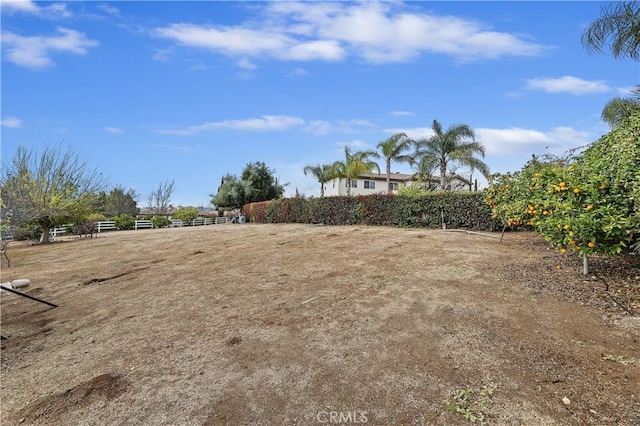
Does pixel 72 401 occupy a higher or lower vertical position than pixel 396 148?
lower

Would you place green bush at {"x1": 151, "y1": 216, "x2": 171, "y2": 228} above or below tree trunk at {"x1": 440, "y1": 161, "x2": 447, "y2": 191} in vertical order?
below

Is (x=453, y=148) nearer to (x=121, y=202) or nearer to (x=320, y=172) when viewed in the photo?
(x=320, y=172)

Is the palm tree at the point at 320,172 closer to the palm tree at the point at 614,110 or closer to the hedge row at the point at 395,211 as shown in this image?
the hedge row at the point at 395,211

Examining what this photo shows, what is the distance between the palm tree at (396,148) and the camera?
27.8 meters

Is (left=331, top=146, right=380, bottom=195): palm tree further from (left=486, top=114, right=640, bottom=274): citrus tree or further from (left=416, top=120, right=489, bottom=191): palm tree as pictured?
(left=486, top=114, right=640, bottom=274): citrus tree

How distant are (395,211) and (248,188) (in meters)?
24.0

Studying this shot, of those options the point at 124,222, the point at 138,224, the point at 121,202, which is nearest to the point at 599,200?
the point at 124,222

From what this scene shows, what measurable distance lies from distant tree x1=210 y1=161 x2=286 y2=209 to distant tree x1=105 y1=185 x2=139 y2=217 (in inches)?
536

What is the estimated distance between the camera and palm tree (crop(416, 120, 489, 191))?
2353cm

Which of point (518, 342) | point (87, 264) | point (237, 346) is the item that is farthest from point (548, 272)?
point (87, 264)

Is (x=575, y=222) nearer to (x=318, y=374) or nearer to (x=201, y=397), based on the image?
(x=318, y=374)

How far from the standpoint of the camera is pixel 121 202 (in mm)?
42031

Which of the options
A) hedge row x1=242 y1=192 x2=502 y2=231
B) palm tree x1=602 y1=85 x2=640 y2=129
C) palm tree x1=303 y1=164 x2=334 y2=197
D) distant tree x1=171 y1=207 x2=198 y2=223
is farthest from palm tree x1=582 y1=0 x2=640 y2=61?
distant tree x1=171 y1=207 x2=198 y2=223

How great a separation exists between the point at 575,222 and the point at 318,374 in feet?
11.6
